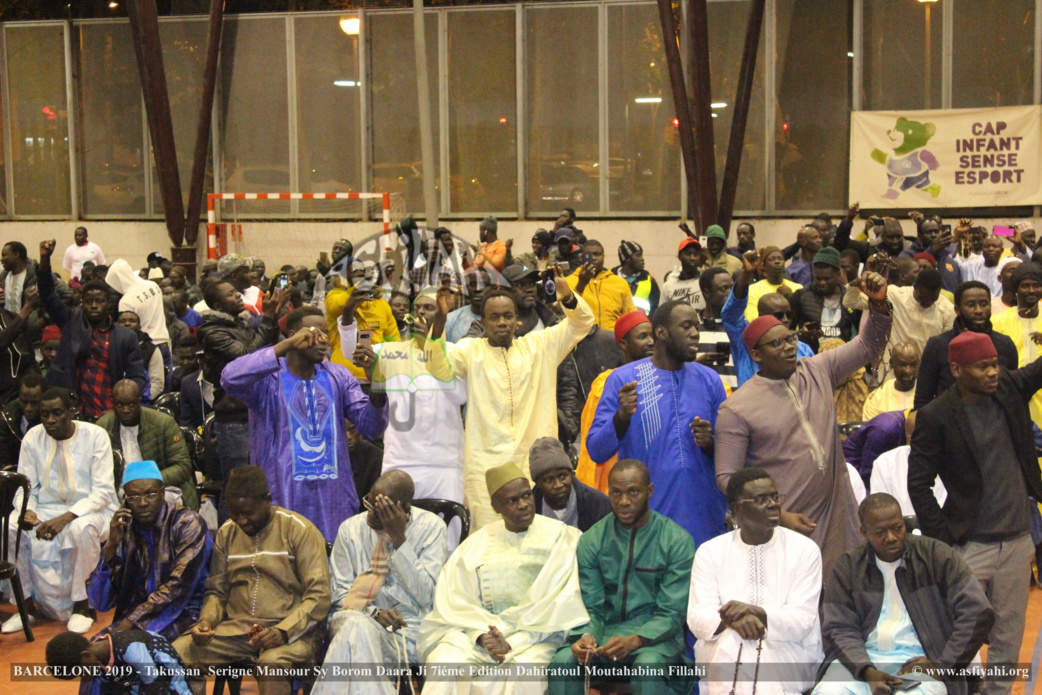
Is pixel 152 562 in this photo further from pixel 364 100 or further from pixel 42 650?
pixel 364 100

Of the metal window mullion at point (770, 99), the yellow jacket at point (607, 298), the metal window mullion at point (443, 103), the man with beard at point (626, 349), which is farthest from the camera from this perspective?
the metal window mullion at point (443, 103)

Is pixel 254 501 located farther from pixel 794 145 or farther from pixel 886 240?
pixel 794 145

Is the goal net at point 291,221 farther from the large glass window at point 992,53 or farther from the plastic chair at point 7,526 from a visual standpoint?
the plastic chair at point 7,526

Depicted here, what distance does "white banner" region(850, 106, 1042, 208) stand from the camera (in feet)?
47.4

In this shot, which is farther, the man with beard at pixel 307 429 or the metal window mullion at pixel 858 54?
the metal window mullion at pixel 858 54

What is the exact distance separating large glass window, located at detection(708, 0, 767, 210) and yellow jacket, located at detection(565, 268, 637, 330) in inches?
277

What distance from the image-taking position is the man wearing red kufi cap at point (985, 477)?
4.80 m

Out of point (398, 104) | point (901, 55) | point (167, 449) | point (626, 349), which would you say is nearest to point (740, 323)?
point (626, 349)

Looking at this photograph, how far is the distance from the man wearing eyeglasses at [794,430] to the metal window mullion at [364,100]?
12.6 m

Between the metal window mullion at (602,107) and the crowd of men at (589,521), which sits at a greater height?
the metal window mullion at (602,107)

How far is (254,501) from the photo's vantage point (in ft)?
17.0

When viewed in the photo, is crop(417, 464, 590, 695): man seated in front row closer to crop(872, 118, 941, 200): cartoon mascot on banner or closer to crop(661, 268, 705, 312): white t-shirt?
crop(661, 268, 705, 312): white t-shirt

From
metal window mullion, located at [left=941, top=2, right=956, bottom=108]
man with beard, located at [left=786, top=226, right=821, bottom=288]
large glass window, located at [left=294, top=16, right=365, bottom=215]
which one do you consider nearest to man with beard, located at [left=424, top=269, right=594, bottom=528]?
man with beard, located at [left=786, top=226, right=821, bottom=288]

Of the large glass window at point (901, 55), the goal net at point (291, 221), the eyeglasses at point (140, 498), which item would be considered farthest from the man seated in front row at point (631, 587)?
the goal net at point (291, 221)
